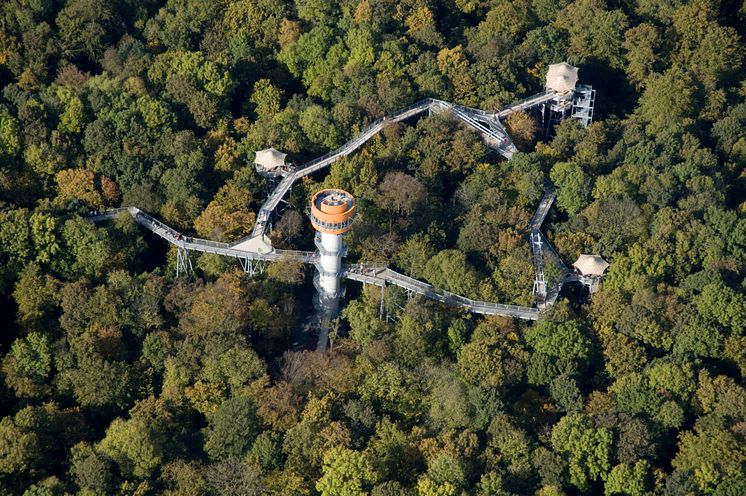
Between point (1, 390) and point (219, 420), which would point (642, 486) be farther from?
point (1, 390)

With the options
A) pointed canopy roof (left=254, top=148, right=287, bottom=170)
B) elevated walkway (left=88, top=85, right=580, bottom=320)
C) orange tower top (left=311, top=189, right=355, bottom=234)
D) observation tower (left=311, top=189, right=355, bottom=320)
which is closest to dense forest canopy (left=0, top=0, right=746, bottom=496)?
elevated walkway (left=88, top=85, right=580, bottom=320)

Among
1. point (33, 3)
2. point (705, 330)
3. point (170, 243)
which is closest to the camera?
point (705, 330)

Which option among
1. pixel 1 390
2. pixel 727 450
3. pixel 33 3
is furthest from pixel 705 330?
pixel 33 3

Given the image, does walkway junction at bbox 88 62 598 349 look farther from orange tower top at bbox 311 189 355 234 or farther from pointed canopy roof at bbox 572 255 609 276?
pointed canopy roof at bbox 572 255 609 276

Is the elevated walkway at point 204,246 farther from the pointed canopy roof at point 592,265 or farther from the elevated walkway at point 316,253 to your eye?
the pointed canopy roof at point 592,265

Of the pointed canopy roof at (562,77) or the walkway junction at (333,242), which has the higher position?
the pointed canopy roof at (562,77)

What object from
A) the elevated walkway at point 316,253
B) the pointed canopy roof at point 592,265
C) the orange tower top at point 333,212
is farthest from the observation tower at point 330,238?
the pointed canopy roof at point 592,265

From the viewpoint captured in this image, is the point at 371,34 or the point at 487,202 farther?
the point at 371,34
